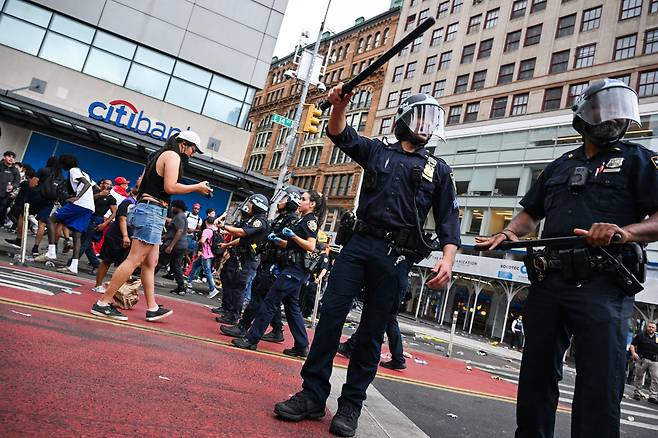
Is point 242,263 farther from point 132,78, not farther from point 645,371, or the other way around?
point 132,78

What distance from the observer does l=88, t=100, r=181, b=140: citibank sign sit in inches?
749

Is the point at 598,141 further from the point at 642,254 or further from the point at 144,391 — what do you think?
the point at 144,391

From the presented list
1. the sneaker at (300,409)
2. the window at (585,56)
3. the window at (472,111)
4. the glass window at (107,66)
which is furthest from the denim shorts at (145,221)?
the window at (472,111)

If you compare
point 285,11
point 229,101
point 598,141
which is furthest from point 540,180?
point 285,11

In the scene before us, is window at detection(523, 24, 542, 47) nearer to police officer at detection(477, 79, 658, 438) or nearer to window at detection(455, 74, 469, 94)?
window at detection(455, 74, 469, 94)

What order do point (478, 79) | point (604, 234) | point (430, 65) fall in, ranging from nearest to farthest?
point (604, 234), point (478, 79), point (430, 65)

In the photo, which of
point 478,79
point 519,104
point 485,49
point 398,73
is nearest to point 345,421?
point 519,104

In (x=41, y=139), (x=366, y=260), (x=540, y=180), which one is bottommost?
(x=366, y=260)

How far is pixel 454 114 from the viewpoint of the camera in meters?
37.1

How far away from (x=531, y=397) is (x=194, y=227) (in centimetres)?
1199

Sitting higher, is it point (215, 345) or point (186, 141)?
point (186, 141)

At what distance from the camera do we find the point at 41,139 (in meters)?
18.6

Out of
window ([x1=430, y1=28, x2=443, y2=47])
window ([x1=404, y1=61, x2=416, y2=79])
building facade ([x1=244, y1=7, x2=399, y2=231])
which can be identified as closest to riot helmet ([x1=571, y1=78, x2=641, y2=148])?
building facade ([x1=244, y1=7, x2=399, y2=231])

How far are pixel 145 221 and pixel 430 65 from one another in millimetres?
40271
